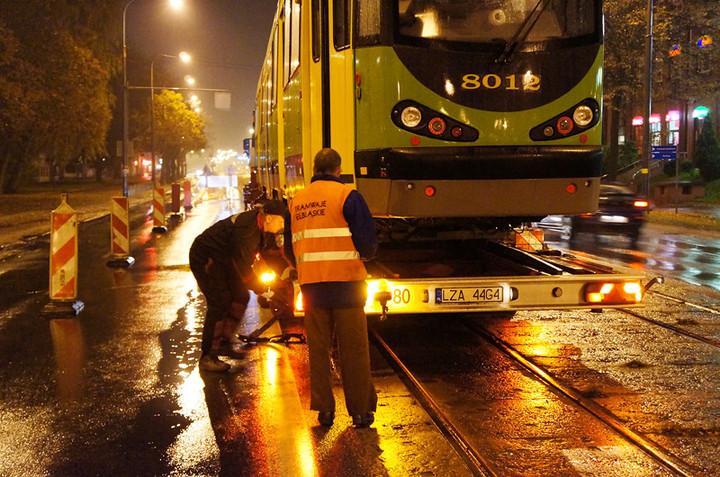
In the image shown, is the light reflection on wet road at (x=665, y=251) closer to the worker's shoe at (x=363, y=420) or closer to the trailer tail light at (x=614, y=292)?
the trailer tail light at (x=614, y=292)

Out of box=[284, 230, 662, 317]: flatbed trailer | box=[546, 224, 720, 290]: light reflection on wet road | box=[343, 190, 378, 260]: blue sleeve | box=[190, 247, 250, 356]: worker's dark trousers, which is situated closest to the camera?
box=[343, 190, 378, 260]: blue sleeve

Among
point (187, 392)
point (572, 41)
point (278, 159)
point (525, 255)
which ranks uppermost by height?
point (572, 41)

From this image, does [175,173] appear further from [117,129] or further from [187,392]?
[187,392]

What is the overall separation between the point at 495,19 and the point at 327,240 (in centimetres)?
268

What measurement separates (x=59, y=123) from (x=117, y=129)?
97.5ft

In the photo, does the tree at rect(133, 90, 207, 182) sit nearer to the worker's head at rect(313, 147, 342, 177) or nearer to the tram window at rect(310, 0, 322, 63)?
the tram window at rect(310, 0, 322, 63)

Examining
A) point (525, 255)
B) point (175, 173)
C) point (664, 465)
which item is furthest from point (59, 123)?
point (175, 173)

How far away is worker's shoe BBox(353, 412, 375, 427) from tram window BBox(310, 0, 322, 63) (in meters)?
3.44

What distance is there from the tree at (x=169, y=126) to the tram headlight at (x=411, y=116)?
64072 millimetres

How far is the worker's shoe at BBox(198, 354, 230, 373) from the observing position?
704cm

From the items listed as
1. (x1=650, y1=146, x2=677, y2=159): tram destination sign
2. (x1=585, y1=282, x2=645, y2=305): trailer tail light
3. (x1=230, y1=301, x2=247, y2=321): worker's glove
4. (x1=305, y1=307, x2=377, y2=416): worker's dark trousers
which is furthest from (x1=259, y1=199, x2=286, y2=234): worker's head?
(x1=650, y1=146, x2=677, y2=159): tram destination sign

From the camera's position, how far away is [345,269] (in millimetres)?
5418

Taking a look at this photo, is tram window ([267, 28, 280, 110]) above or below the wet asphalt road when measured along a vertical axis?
above

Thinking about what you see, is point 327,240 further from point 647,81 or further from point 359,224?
point 647,81
